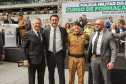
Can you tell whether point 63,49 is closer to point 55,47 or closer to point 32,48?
point 55,47

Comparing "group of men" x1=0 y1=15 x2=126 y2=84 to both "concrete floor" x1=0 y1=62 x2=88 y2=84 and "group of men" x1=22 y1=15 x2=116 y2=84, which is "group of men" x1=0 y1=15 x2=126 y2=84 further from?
"concrete floor" x1=0 y1=62 x2=88 y2=84

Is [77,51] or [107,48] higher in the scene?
[107,48]

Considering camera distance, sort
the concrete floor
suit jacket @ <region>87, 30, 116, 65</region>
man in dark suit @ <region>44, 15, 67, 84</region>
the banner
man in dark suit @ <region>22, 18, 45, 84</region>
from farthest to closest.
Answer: the banner
the concrete floor
man in dark suit @ <region>44, 15, 67, 84</region>
man in dark suit @ <region>22, 18, 45, 84</region>
suit jacket @ <region>87, 30, 116, 65</region>

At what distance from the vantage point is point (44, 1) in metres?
22.6

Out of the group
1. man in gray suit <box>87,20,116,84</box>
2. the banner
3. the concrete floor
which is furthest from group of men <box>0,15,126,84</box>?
the banner

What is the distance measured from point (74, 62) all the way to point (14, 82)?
6.23 feet

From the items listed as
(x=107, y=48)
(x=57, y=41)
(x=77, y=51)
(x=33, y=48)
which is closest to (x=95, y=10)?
(x=77, y=51)

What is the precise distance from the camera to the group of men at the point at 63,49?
9.22ft

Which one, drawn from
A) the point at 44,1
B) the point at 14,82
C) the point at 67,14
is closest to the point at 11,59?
the point at 14,82

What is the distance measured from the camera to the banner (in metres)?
9.67

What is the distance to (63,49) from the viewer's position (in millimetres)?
3211

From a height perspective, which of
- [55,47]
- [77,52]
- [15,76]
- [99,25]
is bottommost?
[15,76]

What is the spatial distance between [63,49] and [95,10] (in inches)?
305

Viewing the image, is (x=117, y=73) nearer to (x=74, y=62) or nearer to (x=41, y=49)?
(x=74, y=62)
